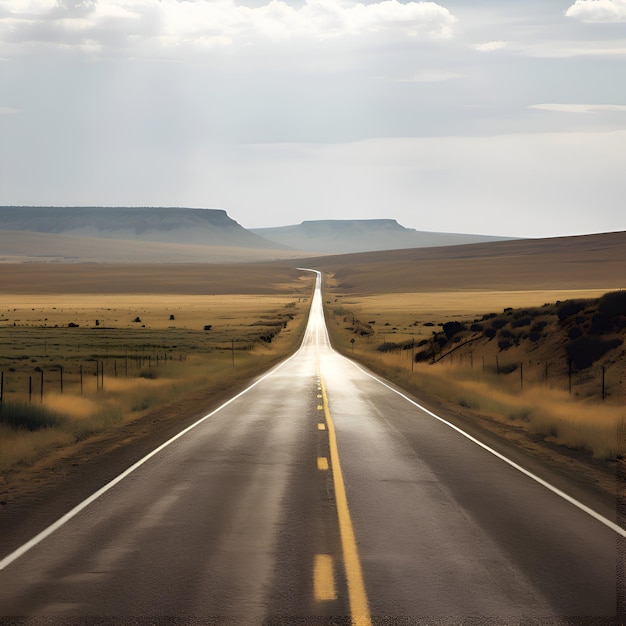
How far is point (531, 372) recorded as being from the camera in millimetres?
38719

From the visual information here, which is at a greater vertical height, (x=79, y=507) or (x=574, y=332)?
(x=574, y=332)

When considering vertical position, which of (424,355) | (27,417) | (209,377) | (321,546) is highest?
(321,546)

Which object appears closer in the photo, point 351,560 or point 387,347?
point 351,560

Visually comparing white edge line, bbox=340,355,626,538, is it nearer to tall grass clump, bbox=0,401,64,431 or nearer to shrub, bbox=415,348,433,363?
tall grass clump, bbox=0,401,64,431

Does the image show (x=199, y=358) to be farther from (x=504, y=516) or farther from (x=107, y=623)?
(x=107, y=623)

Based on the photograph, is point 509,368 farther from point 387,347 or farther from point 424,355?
point 387,347

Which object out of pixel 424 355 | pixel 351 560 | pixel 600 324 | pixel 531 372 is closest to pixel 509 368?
pixel 531 372

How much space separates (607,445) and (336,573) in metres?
11.1

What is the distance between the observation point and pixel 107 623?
23.5 ft

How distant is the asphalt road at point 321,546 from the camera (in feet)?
25.0

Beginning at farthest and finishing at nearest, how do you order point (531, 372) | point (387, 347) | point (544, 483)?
point (387, 347) < point (531, 372) < point (544, 483)

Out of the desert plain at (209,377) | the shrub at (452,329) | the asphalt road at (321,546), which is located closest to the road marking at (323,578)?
the asphalt road at (321,546)

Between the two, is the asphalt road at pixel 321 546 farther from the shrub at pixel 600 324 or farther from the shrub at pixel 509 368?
the shrub at pixel 509 368

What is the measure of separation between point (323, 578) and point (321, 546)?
125 cm
